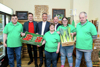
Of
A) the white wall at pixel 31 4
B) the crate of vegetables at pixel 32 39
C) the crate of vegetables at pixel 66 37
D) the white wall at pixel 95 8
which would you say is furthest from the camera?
the white wall at pixel 31 4

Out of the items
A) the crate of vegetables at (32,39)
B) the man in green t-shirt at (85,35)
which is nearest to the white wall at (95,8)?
the man in green t-shirt at (85,35)

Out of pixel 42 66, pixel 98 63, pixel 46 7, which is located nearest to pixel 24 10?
pixel 46 7

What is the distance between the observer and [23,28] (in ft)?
8.09

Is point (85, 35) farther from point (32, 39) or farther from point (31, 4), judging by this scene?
point (31, 4)

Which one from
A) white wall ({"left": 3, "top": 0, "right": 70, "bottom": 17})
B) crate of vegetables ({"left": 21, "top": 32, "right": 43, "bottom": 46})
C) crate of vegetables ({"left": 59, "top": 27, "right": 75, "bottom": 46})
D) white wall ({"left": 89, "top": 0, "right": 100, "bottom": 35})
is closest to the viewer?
crate of vegetables ({"left": 59, "top": 27, "right": 75, "bottom": 46})

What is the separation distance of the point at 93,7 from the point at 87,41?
2313 millimetres

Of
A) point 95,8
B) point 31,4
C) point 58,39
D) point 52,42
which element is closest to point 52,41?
point 52,42

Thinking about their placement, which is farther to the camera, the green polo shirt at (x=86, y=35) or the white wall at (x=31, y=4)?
the white wall at (x=31, y=4)

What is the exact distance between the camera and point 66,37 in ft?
6.52

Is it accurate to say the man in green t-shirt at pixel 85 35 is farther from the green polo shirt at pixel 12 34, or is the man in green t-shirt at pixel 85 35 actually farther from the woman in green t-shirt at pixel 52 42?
the green polo shirt at pixel 12 34

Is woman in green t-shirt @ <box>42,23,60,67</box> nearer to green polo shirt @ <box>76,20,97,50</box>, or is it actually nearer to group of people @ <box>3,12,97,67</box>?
group of people @ <box>3,12,97,67</box>

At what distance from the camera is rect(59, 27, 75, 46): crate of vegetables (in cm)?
193

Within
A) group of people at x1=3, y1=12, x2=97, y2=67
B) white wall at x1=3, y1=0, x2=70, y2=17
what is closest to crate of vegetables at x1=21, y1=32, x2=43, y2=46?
group of people at x1=3, y1=12, x2=97, y2=67

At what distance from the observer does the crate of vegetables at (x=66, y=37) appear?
6.34 feet
